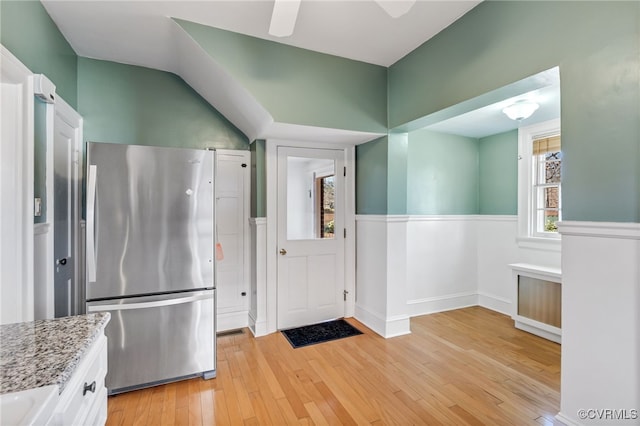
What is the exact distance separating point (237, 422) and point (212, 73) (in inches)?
104

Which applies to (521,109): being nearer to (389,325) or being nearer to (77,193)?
(389,325)

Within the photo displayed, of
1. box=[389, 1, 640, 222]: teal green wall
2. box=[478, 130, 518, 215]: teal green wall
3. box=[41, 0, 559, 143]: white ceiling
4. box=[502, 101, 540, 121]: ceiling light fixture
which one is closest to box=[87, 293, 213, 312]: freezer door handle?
box=[41, 0, 559, 143]: white ceiling

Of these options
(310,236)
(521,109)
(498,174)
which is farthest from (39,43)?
(498,174)

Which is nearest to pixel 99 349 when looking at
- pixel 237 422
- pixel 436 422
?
pixel 237 422

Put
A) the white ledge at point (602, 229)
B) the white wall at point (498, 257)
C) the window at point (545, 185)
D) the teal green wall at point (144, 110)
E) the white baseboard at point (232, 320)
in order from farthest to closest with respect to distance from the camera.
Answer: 1. the white wall at point (498, 257)
2. the window at point (545, 185)
3. the white baseboard at point (232, 320)
4. the teal green wall at point (144, 110)
5. the white ledge at point (602, 229)

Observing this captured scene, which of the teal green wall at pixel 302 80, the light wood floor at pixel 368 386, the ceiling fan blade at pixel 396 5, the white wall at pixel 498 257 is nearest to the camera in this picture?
the ceiling fan blade at pixel 396 5

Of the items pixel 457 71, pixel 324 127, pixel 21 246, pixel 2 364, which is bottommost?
pixel 2 364

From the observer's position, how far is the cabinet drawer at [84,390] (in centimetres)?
92

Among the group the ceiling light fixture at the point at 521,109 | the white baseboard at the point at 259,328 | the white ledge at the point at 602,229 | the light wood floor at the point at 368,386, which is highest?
the ceiling light fixture at the point at 521,109

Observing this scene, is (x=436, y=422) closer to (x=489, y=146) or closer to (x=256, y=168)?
(x=256, y=168)

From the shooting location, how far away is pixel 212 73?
2564 millimetres

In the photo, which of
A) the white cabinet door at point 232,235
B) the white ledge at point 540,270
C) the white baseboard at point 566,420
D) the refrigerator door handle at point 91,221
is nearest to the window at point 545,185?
the white ledge at point 540,270

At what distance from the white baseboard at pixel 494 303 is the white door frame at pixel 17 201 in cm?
457

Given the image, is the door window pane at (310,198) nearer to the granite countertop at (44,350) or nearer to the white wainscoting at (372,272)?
the white wainscoting at (372,272)
